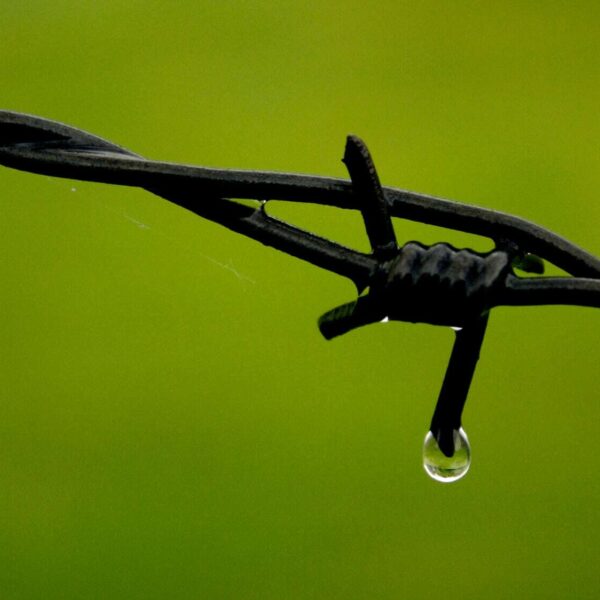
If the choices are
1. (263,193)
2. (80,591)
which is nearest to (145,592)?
(80,591)

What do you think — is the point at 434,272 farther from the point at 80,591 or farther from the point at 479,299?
the point at 80,591

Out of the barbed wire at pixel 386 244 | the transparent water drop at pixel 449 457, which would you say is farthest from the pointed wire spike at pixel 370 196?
the transparent water drop at pixel 449 457

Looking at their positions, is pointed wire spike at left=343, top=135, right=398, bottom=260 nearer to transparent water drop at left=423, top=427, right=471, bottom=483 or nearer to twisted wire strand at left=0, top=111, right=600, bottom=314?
twisted wire strand at left=0, top=111, right=600, bottom=314

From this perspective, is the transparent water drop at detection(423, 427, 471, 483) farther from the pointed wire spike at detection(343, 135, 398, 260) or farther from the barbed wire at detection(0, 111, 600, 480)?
the pointed wire spike at detection(343, 135, 398, 260)

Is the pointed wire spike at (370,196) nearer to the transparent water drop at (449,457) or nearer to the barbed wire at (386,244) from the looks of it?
the barbed wire at (386,244)

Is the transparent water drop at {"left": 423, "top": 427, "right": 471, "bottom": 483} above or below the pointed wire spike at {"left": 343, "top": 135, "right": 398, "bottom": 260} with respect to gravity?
below

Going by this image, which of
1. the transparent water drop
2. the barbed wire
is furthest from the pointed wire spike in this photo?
the transparent water drop
